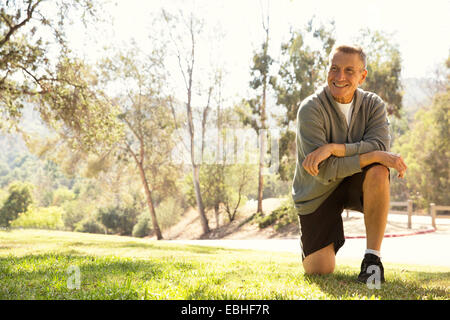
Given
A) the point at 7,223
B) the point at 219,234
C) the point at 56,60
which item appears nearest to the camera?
the point at 56,60

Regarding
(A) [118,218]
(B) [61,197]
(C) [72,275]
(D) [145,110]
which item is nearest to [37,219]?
(A) [118,218]

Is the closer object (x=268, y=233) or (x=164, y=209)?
(x=268, y=233)

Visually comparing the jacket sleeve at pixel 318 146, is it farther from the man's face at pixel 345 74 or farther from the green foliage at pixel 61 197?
the green foliage at pixel 61 197

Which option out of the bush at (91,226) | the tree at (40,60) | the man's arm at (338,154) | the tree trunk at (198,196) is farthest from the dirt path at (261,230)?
the man's arm at (338,154)

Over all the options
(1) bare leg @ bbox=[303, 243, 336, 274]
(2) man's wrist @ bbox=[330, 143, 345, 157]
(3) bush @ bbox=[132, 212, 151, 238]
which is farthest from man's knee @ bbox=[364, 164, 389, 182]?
(3) bush @ bbox=[132, 212, 151, 238]

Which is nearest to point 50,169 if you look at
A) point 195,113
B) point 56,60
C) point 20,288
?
point 195,113

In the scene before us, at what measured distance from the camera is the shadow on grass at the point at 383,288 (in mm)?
2757

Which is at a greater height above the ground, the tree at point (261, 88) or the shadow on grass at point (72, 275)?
the tree at point (261, 88)

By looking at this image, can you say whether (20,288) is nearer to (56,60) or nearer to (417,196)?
(56,60)

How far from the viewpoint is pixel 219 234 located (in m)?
27.6

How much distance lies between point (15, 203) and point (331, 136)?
40267 mm

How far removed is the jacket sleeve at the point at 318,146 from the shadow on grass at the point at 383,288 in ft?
2.75
